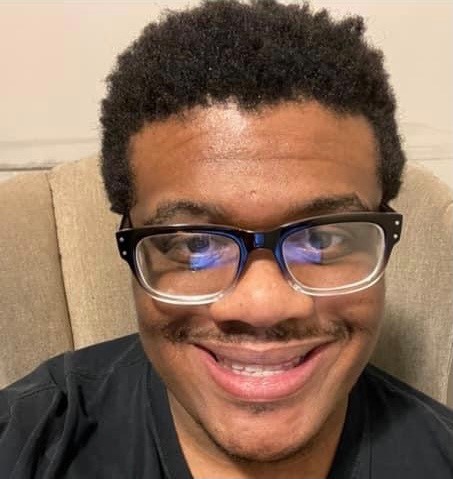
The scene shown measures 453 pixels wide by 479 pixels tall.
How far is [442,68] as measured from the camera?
145cm

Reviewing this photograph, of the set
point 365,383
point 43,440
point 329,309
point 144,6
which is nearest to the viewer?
point 329,309

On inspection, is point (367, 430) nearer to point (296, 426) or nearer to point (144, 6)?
point (296, 426)

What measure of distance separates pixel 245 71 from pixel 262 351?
324mm

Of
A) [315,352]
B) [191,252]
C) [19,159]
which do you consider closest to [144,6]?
[19,159]

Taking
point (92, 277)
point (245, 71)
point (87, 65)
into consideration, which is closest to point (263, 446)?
point (245, 71)

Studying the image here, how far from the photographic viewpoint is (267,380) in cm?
80

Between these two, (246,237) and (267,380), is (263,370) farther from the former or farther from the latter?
(246,237)

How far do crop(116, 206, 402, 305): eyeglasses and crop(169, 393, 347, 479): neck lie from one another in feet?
0.79

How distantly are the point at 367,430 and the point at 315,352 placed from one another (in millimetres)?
231

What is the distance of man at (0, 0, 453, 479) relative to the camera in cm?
74

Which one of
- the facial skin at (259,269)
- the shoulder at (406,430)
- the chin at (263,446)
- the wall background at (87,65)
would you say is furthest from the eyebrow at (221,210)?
the wall background at (87,65)

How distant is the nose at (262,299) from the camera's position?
0.73 meters

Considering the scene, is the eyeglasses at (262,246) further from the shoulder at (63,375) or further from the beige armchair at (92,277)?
the beige armchair at (92,277)

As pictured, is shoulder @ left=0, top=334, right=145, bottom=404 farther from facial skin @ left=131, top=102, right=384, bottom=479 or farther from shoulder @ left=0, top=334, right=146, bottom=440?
facial skin @ left=131, top=102, right=384, bottom=479
